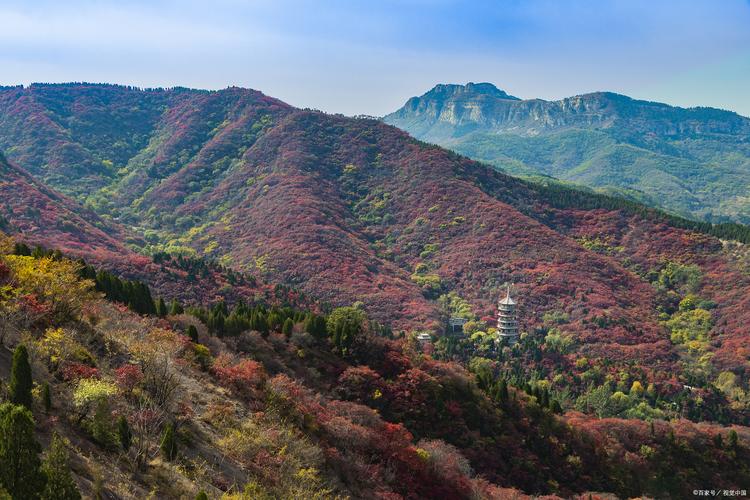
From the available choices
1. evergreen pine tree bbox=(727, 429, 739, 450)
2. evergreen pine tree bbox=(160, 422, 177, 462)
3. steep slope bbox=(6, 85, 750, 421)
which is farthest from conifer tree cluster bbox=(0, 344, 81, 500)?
steep slope bbox=(6, 85, 750, 421)

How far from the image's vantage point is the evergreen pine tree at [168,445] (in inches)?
1217

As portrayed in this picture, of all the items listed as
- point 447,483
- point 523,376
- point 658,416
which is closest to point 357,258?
point 523,376

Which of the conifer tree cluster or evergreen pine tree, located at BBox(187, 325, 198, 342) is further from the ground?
the conifer tree cluster

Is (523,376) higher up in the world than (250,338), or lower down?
lower down

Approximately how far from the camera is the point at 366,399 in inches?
2303

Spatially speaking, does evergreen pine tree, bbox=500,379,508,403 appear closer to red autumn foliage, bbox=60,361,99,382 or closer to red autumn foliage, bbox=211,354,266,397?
red autumn foliage, bbox=211,354,266,397

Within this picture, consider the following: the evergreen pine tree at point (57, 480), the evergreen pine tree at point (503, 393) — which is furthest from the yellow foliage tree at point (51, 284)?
the evergreen pine tree at point (503, 393)

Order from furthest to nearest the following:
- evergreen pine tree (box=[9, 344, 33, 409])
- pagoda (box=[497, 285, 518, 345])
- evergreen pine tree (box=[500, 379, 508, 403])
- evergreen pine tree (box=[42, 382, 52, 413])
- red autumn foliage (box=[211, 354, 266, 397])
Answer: pagoda (box=[497, 285, 518, 345]) < evergreen pine tree (box=[500, 379, 508, 403]) < red autumn foliage (box=[211, 354, 266, 397]) < evergreen pine tree (box=[42, 382, 52, 413]) < evergreen pine tree (box=[9, 344, 33, 409])

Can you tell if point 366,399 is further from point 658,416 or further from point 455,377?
point 658,416

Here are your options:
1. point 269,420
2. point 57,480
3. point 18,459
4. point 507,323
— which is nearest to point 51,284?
point 269,420

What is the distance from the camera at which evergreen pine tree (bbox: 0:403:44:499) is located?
21734 millimetres

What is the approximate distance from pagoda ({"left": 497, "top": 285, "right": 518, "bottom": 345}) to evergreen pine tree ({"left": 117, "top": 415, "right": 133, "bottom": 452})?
340 feet

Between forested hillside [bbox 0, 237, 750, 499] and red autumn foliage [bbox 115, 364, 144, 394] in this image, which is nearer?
forested hillside [bbox 0, 237, 750, 499]

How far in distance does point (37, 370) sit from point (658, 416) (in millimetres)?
87184
